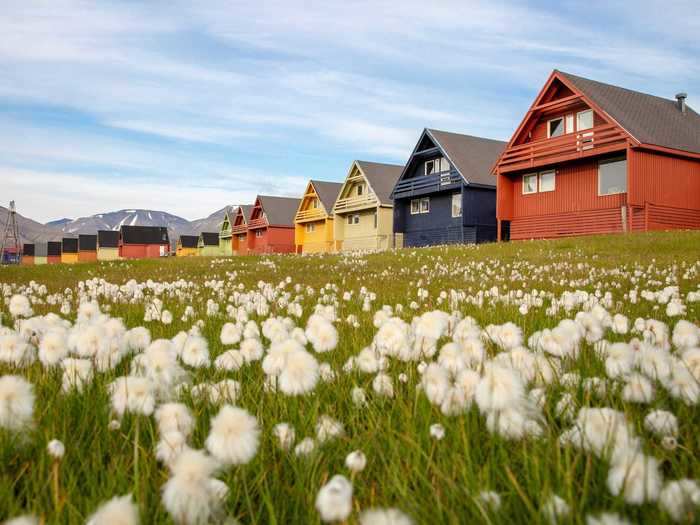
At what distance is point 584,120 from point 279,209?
4094 centimetres

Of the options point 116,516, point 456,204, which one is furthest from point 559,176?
point 116,516

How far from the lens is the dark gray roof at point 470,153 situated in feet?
117

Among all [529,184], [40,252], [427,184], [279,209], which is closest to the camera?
[529,184]

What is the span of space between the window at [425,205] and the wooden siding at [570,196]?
9753mm

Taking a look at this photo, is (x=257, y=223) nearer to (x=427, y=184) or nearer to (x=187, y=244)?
(x=427, y=184)

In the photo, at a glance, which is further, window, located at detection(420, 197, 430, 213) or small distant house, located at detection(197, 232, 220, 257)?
small distant house, located at detection(197, 232, 220, 257)

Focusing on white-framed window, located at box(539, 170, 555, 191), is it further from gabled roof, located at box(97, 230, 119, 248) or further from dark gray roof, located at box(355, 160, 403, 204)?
gabled roof, located at box(97, 230, 119, 248)

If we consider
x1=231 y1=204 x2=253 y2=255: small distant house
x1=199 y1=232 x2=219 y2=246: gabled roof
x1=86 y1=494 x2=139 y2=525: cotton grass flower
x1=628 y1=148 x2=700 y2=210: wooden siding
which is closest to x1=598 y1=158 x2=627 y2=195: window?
x1=628 y1=148 x2=700 y2=210: wooden siding

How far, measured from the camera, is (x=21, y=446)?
176cm

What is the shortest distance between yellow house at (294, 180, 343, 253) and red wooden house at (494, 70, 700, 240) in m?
23.0

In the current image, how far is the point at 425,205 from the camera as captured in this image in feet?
135

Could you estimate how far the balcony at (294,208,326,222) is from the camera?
5282cm

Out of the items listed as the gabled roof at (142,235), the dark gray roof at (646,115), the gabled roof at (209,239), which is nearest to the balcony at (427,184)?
the dark gray roof at (646,115)

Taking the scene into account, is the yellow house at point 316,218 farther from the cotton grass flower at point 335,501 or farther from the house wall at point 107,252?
the house wall at point 107,252
